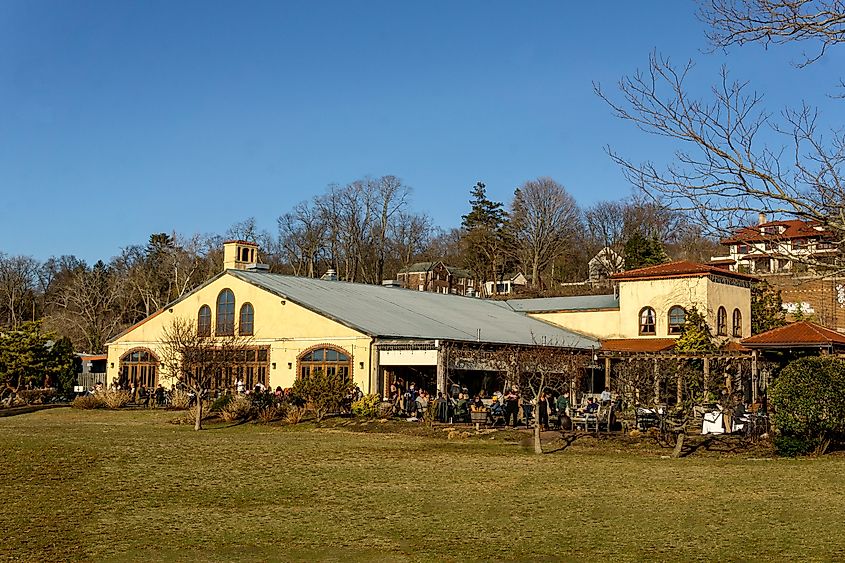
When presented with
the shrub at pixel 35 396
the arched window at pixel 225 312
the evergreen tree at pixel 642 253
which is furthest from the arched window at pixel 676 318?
the shrub at pixel 35 396

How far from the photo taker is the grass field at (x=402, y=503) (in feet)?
35.6

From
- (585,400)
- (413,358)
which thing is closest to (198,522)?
(585,400)

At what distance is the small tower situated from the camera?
137ft

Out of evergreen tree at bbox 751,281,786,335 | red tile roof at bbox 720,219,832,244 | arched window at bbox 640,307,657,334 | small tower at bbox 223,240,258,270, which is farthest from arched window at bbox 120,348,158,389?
red tile roof at bbox 720,219,832,244

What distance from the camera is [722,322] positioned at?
131ft

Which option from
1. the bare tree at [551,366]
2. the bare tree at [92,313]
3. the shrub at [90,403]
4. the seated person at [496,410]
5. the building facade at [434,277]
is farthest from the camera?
the building facade at [434,277]

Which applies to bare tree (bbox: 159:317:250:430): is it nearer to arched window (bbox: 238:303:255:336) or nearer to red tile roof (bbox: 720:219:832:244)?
arched window (bbox: 238:303:255:336)

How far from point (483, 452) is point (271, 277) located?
20.4m

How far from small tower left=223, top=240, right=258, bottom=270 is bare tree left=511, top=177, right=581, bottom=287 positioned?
3665 centimetres

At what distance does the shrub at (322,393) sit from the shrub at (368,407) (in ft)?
1.68

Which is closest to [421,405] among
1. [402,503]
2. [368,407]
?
[368,407]

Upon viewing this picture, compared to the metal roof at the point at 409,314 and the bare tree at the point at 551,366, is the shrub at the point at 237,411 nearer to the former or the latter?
the metal roof at the point at 409,314

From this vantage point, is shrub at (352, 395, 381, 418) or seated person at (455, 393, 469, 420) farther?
shrub at (352, 395, 381, 418)

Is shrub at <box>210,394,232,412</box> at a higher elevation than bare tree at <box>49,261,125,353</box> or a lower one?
lower
